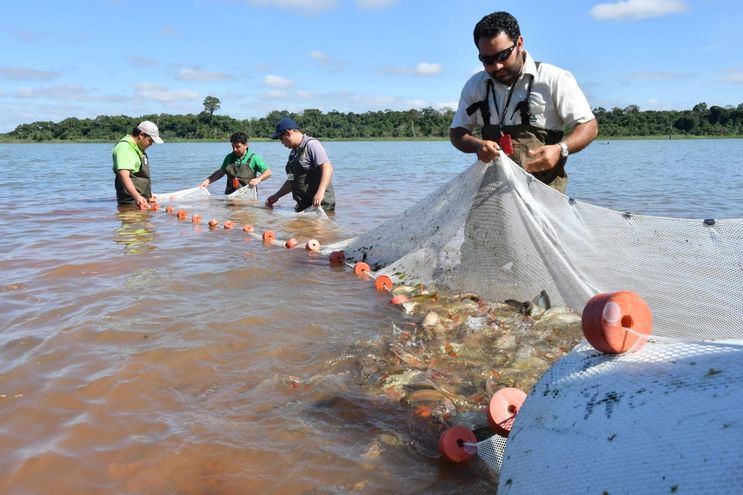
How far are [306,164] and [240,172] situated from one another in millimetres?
2992

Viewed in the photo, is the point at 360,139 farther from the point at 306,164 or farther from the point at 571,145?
the point at 571,145

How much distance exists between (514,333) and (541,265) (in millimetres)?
556

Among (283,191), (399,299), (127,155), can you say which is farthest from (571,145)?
(127,155)

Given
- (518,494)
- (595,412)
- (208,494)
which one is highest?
(595,412)

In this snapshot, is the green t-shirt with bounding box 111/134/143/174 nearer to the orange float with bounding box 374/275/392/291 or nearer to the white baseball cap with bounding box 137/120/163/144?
the white baseball cap with bounding box 137/120/163/144

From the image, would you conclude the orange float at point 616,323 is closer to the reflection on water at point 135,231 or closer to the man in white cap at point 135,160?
the reflection on water at point 135,231

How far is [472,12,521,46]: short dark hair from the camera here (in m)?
3.94

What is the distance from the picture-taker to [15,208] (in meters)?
11.7

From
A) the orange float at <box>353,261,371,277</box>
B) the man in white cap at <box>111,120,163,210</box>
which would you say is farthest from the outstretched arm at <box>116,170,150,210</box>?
the orange float at <box>353,261,371,277</box>

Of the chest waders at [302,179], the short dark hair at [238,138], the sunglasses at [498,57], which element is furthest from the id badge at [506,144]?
the short dark hair at [238,138]

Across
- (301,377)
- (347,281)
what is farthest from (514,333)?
(347,281)

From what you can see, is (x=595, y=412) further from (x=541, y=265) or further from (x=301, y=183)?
(x=301, y=183)

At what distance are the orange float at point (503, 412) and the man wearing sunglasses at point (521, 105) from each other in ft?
7.05

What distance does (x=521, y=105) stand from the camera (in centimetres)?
426
